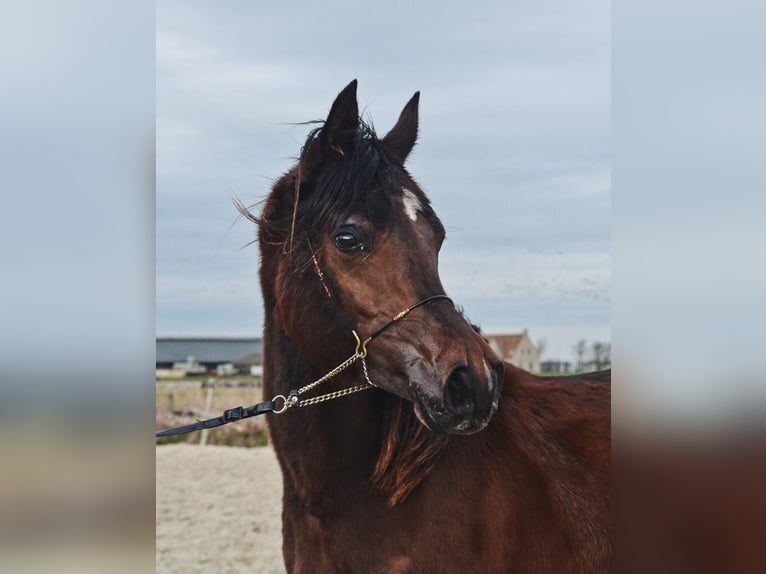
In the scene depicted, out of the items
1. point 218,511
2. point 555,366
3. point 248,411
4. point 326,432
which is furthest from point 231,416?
point 555,366

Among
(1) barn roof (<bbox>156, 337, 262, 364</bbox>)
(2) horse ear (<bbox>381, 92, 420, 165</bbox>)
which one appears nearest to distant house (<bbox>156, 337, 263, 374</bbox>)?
(1) barn roof (<bbox>156, 337, 262, 364</bbox>)

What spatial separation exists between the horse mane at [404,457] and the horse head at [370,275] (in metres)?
0.26

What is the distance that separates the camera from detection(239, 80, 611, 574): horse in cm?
297

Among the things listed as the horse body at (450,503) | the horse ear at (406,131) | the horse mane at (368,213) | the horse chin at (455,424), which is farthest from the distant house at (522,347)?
the horse chin at (455,424)

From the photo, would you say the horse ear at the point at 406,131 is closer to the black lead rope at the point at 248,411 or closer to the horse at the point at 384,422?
the horse at the point at 384,422

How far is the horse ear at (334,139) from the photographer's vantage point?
10.6 feet

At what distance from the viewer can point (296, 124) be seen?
353cm

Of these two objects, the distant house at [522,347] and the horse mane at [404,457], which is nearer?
the horse mane at [404,457]

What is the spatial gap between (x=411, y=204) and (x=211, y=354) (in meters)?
28.3

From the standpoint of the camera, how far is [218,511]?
9.73m

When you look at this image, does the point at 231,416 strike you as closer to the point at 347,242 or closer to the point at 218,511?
the point at 347,242
